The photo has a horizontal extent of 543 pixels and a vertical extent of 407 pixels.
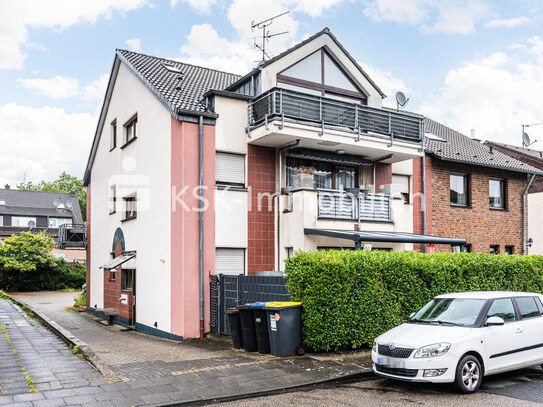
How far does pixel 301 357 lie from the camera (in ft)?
34.1

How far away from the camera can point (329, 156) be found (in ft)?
53.6

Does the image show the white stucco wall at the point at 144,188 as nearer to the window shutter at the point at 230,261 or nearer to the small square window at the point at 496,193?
the window shutter at the point at 230,261

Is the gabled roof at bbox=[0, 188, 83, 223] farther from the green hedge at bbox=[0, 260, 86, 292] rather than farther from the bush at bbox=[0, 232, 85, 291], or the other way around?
the bush at bbox=[0, 232, 85, 291]

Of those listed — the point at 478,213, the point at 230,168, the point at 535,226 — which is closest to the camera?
the point at 230,168

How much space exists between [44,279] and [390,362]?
114 feet

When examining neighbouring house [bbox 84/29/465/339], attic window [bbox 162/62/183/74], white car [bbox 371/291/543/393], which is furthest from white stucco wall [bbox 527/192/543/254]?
attic window [bbox 162/62/183/74]

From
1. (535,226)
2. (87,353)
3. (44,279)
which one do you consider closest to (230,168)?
(87,353)

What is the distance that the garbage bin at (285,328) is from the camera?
34.1 feet

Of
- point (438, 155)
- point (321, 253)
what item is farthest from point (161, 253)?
point (438, 155)

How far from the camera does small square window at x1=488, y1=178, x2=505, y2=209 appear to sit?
2158 centimetres

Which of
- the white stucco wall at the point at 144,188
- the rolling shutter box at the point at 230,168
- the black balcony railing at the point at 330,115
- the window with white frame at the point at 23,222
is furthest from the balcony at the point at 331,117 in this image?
the window with white frame at the point at 23,222

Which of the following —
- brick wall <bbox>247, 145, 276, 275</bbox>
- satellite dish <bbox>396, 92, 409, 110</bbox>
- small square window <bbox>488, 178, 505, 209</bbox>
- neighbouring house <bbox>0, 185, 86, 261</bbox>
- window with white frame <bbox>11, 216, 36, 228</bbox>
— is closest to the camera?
brick wall <bbox>247, 145, 276, 275</bbox>

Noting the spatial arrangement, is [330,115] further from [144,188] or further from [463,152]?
[463,152]

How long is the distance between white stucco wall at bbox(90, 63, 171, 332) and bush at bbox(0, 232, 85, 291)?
1807cm
